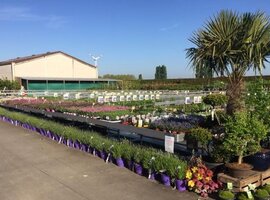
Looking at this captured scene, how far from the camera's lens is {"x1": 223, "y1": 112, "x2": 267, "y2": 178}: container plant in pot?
4879 mm

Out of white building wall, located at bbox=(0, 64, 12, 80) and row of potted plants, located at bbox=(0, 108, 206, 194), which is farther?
white building wall, located at bbox=(0, 64, 12, 80)

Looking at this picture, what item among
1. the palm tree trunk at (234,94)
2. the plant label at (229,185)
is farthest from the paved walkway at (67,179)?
the palm tree trunk at (234,94)

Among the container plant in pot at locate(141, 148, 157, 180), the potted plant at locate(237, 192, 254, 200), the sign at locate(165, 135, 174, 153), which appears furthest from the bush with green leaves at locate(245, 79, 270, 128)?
the container plant in pot at locate(141, 148, 157, 180)

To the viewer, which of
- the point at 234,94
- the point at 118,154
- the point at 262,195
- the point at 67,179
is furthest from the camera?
the point at 234,94

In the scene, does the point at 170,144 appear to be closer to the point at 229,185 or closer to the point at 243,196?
the point at 229,185

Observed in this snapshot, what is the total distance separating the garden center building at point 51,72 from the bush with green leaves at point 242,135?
4288 centimetres

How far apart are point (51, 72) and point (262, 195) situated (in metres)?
50.4

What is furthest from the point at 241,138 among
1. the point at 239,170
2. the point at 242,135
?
the point at 239,170

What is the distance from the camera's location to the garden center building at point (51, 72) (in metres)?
47.3

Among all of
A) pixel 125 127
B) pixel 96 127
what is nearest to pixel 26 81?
pixel 96 127

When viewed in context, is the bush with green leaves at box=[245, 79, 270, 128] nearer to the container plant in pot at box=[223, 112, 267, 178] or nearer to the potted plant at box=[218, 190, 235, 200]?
the container plant in pot at box=[223, 112, 267, 178]

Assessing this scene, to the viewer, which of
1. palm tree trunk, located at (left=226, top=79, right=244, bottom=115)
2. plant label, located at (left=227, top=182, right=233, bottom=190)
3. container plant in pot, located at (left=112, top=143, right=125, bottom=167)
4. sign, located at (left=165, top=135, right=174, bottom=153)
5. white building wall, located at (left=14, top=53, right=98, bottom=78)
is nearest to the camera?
plant label, located at (left=227, top=182, right=233, bottom=190)

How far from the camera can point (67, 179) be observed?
5.85 metres

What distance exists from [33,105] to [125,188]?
34.9ft
